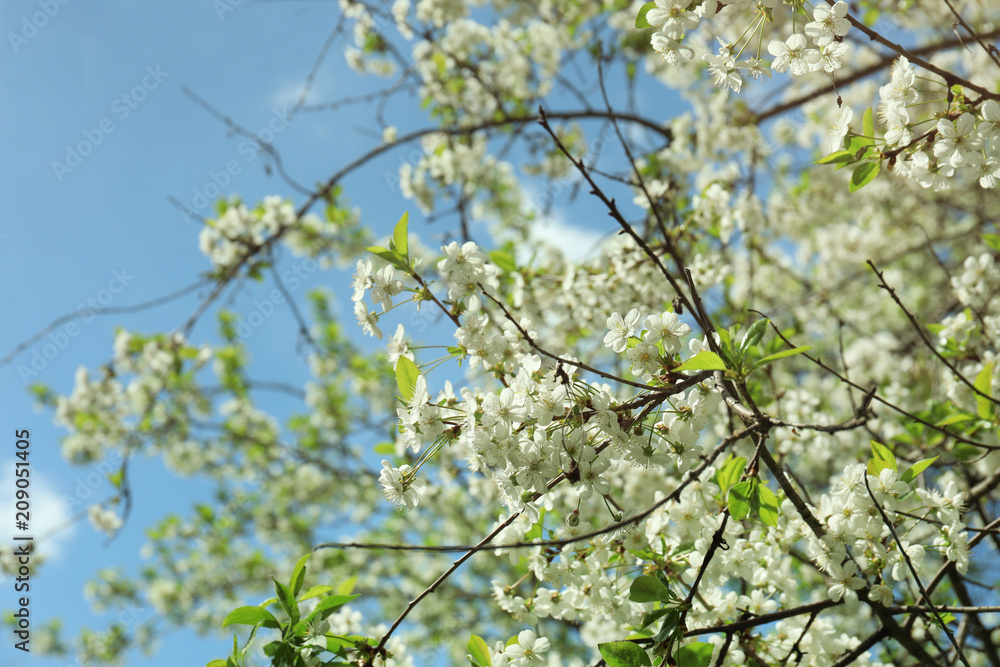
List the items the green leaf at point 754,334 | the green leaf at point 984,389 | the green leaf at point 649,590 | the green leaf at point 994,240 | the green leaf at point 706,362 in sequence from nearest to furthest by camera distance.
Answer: the green leaf at point 706,362 < the green leaf at point 754,334 < the green leaf at point 649,590 < the green leaf at point 984,389 < the green leaf at point 994,240

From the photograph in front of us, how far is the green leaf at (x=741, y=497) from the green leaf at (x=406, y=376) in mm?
857

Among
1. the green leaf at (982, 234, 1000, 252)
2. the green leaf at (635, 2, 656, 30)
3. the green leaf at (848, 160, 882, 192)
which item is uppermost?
the green leaf at (635, 2, 656, 30)

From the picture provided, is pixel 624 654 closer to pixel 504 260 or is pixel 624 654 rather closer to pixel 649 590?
pixel 649 590

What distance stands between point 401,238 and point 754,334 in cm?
97

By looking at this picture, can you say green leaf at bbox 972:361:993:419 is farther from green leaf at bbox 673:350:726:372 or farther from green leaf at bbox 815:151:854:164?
green leaf at bbox 673:350:726:372

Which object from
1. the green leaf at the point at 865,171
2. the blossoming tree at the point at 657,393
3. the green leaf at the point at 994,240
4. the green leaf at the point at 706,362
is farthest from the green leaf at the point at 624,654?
the green leaf at the point at 994,240

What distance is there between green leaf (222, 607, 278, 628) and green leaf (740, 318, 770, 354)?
4.75 feet

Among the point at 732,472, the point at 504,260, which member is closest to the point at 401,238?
the point at 504,260

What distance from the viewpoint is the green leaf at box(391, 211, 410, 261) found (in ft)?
5.49

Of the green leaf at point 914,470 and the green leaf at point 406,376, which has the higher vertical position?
the green leaf at point 406,376

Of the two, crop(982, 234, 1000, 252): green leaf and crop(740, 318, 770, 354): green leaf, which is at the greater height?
crop(982, 234, 1000, 252): green leaf

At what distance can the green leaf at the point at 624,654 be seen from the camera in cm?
140

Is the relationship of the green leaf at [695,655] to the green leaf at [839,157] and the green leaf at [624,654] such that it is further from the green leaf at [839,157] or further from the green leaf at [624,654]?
the green leaf at [839,157]

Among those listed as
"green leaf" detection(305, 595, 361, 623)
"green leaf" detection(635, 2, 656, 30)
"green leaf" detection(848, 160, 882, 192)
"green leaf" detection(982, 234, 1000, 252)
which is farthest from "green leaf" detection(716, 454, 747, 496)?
"green leaf" detection(982, 234, 1000, 252)
